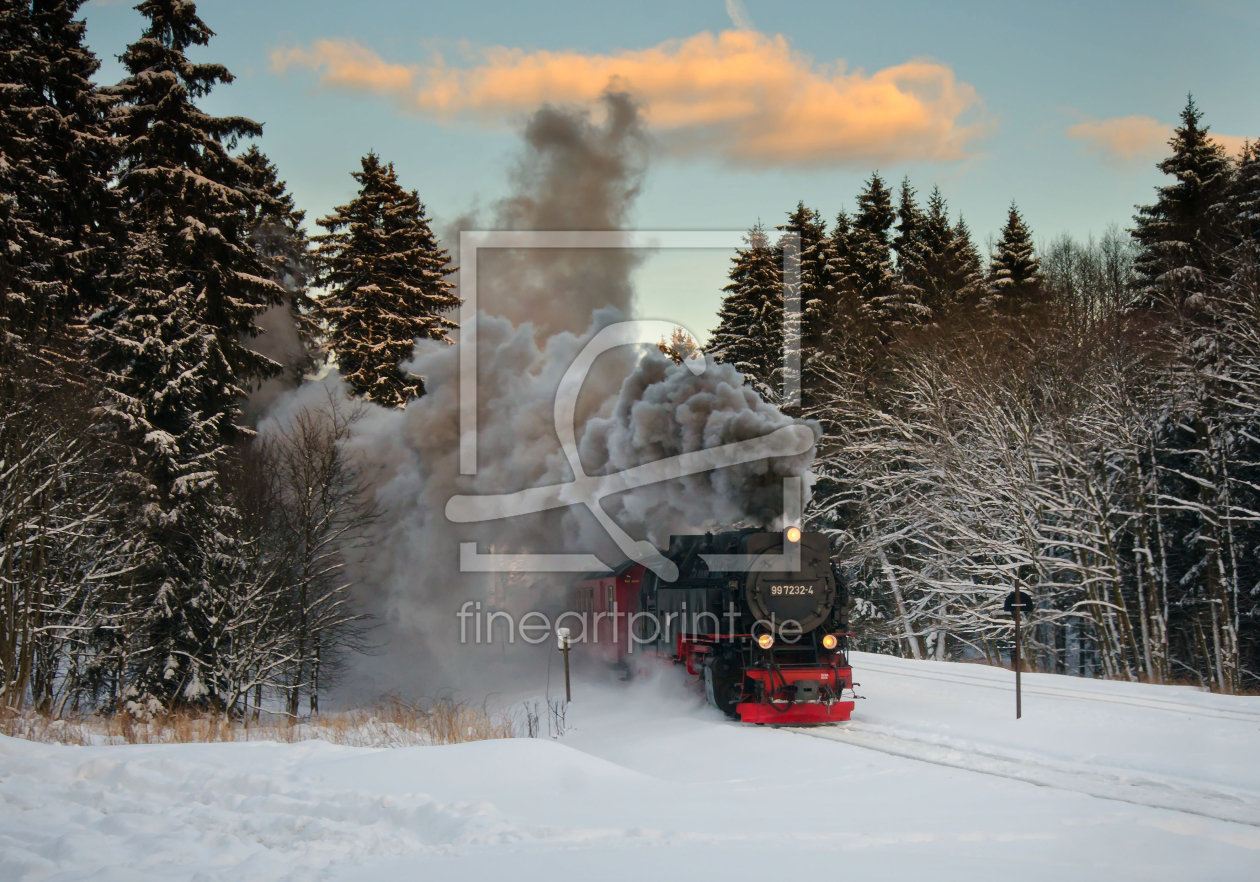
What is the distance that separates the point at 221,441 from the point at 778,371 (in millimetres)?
18147

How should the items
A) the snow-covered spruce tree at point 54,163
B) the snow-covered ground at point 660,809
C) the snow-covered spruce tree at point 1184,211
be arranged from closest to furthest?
the snow-covered ground at point 660,809 < the snow-covered spruce tree at point 54,163 < the snow-covered spruce tree at point 1184,211

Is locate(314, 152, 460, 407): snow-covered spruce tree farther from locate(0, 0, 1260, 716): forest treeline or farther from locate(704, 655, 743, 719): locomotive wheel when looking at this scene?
locate(704, 655, 743, 719): locomotive wheel

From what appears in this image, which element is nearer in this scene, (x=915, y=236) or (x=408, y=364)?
(x=408, y=364)

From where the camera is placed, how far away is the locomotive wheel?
42.9ft

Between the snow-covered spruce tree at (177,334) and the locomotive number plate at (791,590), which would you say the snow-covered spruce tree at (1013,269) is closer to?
the locomotive number plate at (791,590)

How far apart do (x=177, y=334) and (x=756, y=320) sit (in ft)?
65.6

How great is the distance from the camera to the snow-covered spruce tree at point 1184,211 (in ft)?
72.1

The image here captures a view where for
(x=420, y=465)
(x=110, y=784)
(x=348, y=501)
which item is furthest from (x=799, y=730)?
(x=420, y=465)

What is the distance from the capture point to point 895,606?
93.6ft

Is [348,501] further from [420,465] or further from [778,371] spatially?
[778,371]

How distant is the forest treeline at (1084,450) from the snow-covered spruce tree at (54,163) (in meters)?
18.8

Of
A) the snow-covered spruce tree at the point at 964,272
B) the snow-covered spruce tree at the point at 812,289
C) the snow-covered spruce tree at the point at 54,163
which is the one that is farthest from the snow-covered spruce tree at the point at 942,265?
the snow-covered spruce tree at the point at 54,163

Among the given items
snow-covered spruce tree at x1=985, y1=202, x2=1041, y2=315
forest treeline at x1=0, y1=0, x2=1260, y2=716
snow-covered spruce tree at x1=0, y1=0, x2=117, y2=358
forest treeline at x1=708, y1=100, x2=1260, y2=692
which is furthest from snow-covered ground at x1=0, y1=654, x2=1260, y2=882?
snow-covered spruce tree at x1=985, y1=202, x2=1041, y2=315

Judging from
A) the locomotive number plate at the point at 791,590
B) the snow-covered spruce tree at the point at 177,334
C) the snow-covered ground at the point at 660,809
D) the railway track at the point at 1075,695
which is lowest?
the railway track at the point at 1075,695
